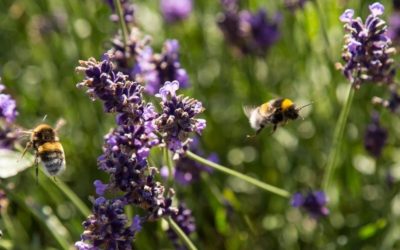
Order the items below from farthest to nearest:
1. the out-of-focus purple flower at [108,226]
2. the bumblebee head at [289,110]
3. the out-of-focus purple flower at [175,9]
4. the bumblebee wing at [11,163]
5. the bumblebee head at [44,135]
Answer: the out-of-focus purple flower at [175,9], the bumblebee wing at [11,163], the bumblebee head at [289,110], the bumblebee head at [44,135], the out-of-focus purple flower at [108,226]

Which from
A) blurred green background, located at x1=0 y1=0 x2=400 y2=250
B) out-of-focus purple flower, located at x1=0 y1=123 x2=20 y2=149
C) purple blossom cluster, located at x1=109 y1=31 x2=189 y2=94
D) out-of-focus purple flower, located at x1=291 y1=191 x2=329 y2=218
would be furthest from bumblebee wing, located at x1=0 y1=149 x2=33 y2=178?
Result: out-of-focus purple flower, located at x1=291 y1=191 x2=329 y2=218

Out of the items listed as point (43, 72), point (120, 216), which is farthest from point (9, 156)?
point (43, 72)

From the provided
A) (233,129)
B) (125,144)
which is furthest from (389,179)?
(125,144)

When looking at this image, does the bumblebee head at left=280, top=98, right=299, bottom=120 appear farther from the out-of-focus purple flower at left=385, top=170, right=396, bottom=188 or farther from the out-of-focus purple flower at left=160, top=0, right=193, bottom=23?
the out-of-focus purple flower at left=160, top=0, right=193, bottom=23

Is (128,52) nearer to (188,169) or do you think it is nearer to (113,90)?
(188,169)

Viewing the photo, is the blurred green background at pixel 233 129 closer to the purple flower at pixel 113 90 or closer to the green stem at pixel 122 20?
the green stem at pixel 122 20

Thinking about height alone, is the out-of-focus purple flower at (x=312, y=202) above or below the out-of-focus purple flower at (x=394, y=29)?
below

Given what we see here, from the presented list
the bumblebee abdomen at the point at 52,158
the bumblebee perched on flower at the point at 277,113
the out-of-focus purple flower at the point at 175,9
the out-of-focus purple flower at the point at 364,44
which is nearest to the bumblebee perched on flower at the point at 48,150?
the bumblebee abdomen at the point at 52,158
